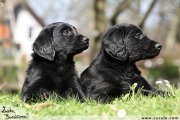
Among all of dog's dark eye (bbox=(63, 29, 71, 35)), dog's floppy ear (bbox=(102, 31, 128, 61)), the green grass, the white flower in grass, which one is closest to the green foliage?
dog's dark eye (bbox=(63, 29, 71, 35))

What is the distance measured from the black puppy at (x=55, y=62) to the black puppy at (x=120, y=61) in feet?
0.88

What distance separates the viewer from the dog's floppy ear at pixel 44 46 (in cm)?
685

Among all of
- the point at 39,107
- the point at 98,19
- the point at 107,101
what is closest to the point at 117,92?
the point at 107,101

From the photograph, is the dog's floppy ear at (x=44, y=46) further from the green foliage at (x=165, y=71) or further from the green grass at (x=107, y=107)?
the green foliage at (x=165, y=71)

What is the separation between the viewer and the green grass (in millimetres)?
5410

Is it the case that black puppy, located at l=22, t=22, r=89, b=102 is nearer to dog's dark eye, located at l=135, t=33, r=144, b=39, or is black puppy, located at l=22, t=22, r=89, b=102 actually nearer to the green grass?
the green grass

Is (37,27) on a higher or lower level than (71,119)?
higher

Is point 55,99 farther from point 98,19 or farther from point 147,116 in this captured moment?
point 98,19

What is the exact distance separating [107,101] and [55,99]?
2.31 ft

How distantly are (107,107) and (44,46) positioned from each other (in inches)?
→ 66.1

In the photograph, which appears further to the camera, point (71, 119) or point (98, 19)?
point (98, 19)

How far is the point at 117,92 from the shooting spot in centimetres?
664

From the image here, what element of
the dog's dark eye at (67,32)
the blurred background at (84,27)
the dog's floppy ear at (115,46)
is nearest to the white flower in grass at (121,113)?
the dog's floppy ear at (115,46)

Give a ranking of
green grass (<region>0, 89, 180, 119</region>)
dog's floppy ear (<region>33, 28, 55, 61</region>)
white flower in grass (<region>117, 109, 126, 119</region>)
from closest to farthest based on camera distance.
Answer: white flower in grass (<region>117, 109, 126, 119</region>), green grass (<region>0, 89, 180, 119</region>), dog's floppy ear (<region>33, 28, 55, 61</region>)
